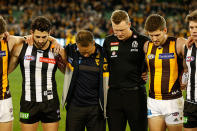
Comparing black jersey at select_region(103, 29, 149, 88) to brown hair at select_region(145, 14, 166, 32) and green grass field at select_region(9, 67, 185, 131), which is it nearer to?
brown hair at select_region(145, 14, 166, 32)

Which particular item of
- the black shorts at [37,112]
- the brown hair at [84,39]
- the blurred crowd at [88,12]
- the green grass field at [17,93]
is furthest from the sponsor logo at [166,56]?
the blurred crowd at [88,12]

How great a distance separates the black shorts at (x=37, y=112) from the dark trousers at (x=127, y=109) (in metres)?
0.79

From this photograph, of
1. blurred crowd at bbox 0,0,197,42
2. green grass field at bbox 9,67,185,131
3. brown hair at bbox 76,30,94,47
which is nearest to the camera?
brown hair at bbox 76,30,94,47

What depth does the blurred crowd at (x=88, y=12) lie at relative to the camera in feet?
76.1

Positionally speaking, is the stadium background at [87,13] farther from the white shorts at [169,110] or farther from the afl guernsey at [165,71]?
the white shorts at [169,110]

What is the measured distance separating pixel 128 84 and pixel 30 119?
4.62 feet

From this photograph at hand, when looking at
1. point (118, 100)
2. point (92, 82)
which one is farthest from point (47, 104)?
point (118, 100)

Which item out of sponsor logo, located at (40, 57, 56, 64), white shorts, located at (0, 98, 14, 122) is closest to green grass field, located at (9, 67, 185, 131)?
white shorts, located at (0, 98, 14, 122)

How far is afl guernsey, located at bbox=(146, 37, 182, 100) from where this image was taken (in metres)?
4.02

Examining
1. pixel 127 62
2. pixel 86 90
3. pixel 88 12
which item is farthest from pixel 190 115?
pixel 88 12

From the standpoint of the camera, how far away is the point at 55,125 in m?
4.12

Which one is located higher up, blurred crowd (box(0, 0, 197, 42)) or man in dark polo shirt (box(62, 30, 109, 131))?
blurred crowd (box(0, 0, 197, 42))

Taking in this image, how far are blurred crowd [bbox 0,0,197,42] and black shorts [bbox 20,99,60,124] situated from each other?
17980 millimetres

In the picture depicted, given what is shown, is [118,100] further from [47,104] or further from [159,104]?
[47,104]
